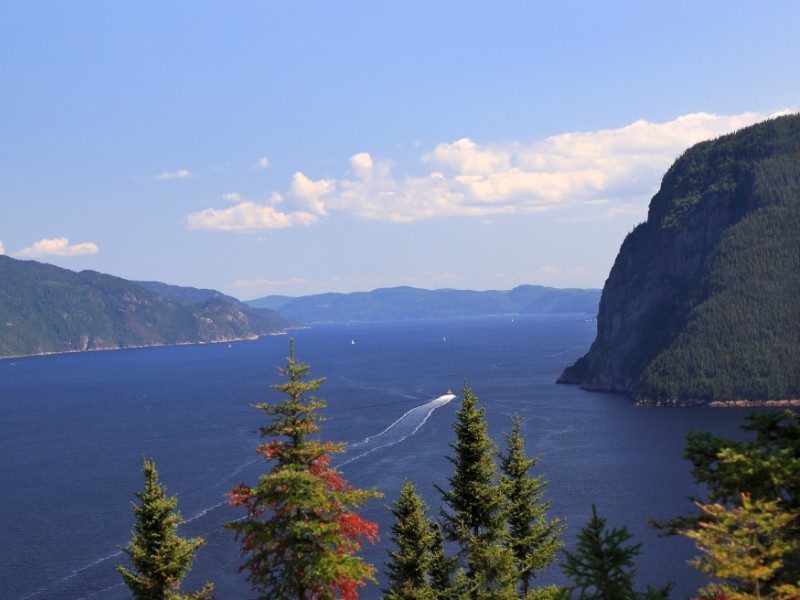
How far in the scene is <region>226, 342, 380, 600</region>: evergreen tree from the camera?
71.2 ft

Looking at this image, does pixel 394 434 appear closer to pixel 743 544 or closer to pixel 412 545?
pixel 412 545

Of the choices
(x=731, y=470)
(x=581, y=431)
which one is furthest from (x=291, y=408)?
(x=581, y=431)

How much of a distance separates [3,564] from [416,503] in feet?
234

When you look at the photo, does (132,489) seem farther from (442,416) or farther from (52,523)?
(442,416)

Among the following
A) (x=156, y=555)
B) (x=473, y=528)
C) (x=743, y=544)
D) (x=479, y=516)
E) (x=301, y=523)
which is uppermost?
(x=743, y=544)

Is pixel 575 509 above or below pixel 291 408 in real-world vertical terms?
below

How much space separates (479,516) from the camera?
3519 centimetres

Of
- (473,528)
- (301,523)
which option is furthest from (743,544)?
(473,528)

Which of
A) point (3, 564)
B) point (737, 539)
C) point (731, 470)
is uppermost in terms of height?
point (731, 470)

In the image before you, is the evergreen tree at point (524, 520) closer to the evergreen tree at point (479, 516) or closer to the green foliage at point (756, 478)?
the evergreen tree at point (479, 516)

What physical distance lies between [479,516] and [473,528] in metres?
0.87

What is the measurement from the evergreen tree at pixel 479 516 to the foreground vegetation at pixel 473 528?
2.2 inches

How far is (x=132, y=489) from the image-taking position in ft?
401

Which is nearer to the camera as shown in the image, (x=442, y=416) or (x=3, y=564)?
(x=3, y=564)
